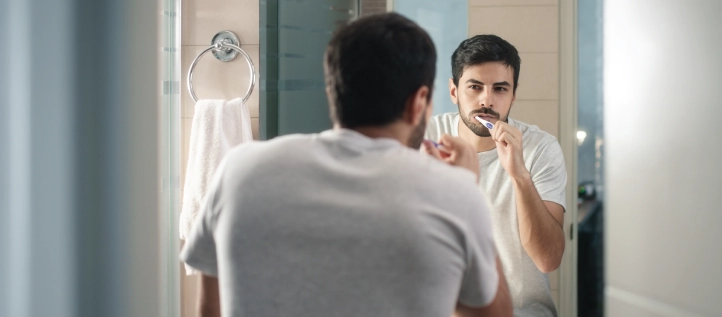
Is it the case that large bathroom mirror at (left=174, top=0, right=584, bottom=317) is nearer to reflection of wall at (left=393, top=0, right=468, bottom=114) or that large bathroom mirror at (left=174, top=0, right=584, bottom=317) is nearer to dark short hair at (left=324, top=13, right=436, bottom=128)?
reflection of wall at (left=393, top=0, right=468, bottom=114)

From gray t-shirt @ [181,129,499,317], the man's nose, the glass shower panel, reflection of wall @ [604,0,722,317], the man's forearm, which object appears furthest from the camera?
the glass shower panel

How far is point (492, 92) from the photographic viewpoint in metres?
1.18

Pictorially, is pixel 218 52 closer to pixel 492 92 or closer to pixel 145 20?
pixel 492 92

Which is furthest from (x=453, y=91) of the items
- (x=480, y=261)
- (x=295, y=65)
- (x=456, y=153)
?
(x=480, y=261)

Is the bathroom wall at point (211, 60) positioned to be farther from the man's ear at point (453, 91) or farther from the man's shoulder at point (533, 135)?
the man's shoulder at point (533, 135)

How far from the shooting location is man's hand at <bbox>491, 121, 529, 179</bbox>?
1086mm

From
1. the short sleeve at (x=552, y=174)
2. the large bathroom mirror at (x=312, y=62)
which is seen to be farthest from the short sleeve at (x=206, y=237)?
the short sleeve at (x=552, y=174)

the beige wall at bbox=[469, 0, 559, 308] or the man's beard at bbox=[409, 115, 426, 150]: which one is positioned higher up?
the beige wall at bbox=[469, 0, 559, 308]

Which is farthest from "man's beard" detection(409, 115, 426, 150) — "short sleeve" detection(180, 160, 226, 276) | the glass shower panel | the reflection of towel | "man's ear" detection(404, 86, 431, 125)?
the reflection of towel

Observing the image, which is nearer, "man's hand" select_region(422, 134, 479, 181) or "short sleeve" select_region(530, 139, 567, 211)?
"man's hand" select_region(422, 134, 479, 181)

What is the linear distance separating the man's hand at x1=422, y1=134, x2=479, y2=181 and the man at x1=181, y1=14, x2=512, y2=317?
0.10 meters

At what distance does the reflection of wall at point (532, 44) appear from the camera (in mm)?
1157

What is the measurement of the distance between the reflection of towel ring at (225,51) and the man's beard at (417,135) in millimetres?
912

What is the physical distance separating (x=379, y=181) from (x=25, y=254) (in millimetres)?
323
